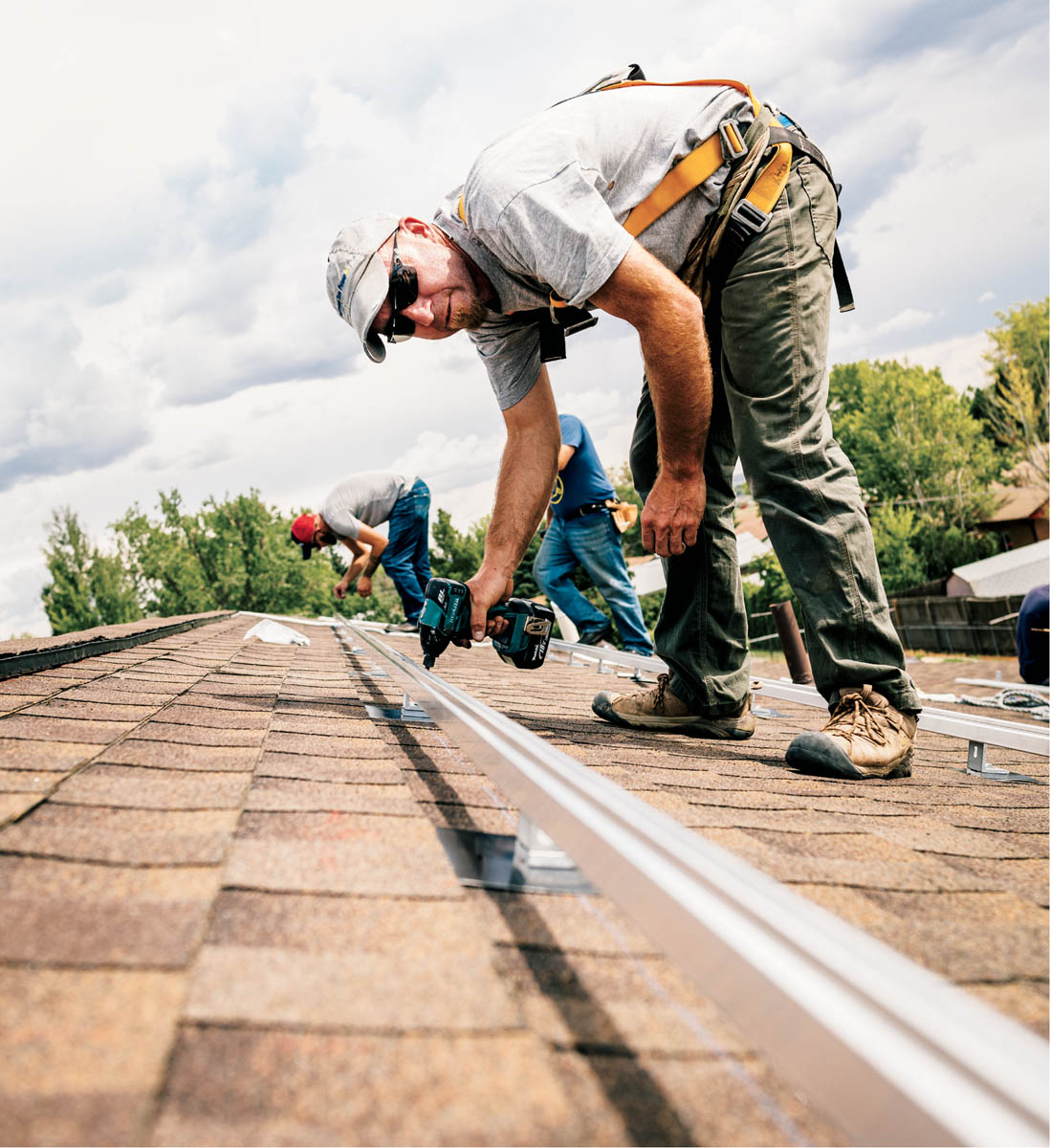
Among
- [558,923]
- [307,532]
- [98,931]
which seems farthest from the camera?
[307,532]

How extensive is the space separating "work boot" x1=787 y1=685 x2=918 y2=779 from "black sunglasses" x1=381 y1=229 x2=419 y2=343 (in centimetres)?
142

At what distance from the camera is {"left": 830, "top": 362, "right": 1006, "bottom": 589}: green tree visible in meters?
27.1

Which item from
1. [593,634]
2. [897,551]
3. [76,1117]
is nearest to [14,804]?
[76,1117]

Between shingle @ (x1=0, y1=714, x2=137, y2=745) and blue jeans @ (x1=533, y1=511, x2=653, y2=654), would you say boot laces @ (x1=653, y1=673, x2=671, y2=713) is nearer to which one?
shingle @ (x1=0, y1=714, x2=137, y2=745)

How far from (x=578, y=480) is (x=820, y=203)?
3.15m

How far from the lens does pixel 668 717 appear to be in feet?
7.55

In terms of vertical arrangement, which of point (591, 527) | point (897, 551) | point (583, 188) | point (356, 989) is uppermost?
point (897, 551)

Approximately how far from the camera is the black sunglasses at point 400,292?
6.56ft

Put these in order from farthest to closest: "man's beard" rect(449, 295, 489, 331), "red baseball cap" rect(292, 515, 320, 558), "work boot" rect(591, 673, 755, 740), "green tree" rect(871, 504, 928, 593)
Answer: "green tree" rect(871, 504, 928, 593) < "red baseball cap" rect(292, 515, 320, 558) < "work boot" rect(591, 673, 755, 740) < "man's beard" rect(449, 295, 489, 331)

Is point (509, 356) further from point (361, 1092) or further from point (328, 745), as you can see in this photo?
point (361, 1092)

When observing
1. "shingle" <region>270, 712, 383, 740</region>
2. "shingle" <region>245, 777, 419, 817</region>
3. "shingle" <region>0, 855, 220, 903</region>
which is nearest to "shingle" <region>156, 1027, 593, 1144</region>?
"shingle" <region>0, 855, 220, 903</region>

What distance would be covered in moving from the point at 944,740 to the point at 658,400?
1502 millimetres

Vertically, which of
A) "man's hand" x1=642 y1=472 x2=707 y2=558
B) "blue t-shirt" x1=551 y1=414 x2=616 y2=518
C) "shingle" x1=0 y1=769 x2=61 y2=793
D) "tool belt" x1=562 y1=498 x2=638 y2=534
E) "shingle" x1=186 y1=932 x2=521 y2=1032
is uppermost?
"blue t-shirt" x1=551 y1=414 x2=616 y2=518

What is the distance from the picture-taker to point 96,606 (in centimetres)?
3588
